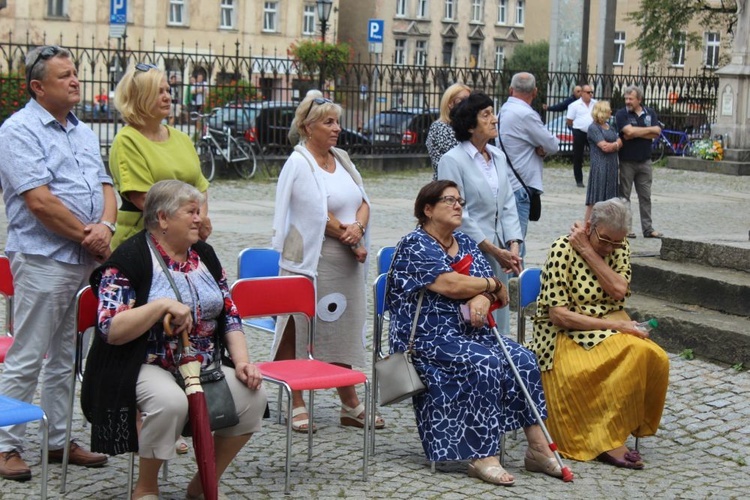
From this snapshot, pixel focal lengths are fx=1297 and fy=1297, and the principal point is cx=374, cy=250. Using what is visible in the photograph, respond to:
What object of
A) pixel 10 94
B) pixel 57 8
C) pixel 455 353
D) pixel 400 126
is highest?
pixel 57 8

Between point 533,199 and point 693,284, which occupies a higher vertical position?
point 533,199

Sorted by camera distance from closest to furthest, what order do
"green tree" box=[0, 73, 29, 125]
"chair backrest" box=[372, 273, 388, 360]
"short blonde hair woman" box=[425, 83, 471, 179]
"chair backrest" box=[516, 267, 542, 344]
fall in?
1. "chair backrest" box=[372, 273, 388, 360]
2. "chair backrest" box=[516, 267, 542, 344]
3. "short blonde hair woman" box=[425, 83, 471, 179]
4. "green tree" box=[0, 73, 29, 125]

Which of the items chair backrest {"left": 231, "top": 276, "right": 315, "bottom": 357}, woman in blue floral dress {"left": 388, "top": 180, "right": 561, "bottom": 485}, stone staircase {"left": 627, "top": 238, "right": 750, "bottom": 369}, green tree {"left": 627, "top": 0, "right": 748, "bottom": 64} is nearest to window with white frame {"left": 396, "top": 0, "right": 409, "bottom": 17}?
green tree {"left": 627, "top": 0, "right": 748, "bottom": 64}

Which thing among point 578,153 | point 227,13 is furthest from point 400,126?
point 227,13

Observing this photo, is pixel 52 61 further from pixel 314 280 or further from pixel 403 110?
pixel 403 110

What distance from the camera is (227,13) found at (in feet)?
196

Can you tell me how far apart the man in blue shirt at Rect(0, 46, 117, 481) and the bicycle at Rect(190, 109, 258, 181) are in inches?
582

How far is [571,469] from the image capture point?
6.02 meters

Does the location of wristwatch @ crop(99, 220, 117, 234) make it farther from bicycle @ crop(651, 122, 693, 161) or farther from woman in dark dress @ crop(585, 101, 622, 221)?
bicycle @ crop(651, 122, 693, 161)

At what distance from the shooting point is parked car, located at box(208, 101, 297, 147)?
72.1 feet

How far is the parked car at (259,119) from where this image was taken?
22.0m

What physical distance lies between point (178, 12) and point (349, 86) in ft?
119

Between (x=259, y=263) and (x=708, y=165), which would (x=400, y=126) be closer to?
(x=708, y=165)

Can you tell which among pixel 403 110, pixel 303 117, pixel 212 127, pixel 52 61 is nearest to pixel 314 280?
pixel 303 117
